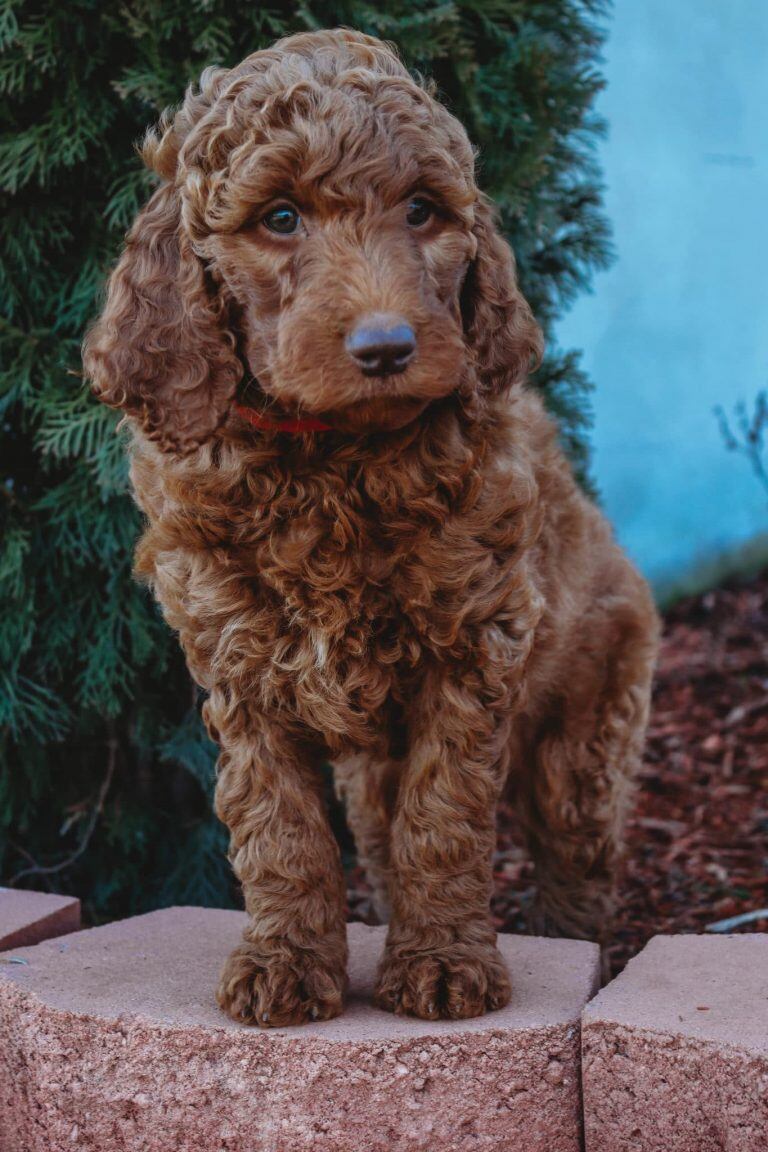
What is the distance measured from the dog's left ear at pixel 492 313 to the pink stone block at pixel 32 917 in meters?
1.88

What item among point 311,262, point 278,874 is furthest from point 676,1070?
point 311,262

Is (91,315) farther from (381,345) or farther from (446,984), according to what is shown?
(446,984)

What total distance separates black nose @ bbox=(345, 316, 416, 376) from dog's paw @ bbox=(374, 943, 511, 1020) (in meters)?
1.28

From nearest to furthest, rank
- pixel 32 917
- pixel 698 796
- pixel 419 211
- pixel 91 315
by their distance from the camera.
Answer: pixel 419 211 < pixel 32 917 < pixel 91 315 < pixel 698 796

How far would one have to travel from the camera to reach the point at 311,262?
8.30 ft

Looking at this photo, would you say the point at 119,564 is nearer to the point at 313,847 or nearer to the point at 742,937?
the point at 313,847

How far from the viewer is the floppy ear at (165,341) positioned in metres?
2.73

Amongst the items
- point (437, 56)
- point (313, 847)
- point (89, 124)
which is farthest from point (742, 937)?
point (89, 124)

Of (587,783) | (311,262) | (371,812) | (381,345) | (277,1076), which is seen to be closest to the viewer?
(381,345)

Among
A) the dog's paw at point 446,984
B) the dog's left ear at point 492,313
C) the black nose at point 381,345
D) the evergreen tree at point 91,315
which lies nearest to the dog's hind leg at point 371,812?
the evergreen tree at point 91,315

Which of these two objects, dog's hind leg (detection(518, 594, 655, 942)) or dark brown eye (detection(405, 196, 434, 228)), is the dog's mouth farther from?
dog's hind leg (detection(518, 594, 655, 942))

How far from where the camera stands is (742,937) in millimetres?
3355

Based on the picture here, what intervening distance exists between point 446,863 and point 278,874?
36 cm

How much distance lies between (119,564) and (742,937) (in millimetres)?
2160
